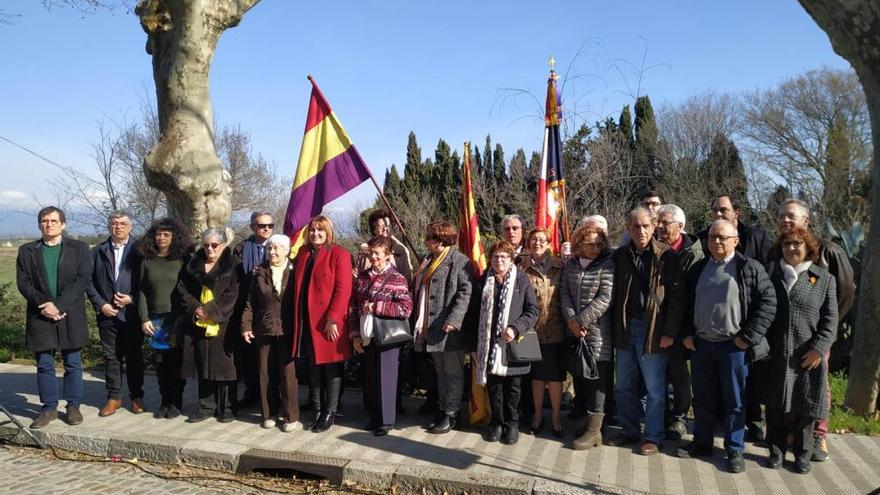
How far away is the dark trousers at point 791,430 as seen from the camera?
466 centimetres

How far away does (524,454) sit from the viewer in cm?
495

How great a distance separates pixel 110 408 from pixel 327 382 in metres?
2.40

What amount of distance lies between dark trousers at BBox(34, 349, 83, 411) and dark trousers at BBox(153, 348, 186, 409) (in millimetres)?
721

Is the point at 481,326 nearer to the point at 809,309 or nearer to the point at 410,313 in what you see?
the point at 410,313

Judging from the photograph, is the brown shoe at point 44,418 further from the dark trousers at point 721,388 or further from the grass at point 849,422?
the grass at point 849,422

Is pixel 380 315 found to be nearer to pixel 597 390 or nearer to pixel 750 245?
pixel 597 390

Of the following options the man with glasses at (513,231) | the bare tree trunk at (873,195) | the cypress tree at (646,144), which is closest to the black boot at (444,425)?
the man with glasses at (513,231)

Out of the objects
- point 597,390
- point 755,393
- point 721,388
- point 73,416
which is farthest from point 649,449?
point 73,416

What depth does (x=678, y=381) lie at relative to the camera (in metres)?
5.14

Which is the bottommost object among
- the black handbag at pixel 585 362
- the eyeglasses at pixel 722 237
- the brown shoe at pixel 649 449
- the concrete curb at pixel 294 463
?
the concrete curb at pixel 294 463

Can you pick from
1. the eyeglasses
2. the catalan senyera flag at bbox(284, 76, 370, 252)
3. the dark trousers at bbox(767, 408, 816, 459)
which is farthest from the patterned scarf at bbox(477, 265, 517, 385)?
the catalan senyera flag at bbox(284, 76, 370, 252)

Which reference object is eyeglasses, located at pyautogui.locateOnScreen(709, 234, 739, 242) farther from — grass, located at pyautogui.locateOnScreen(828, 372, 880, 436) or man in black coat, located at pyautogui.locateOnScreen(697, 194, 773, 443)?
grass, located at pyautogui.locateOnScreen(828, 372, 880, 436)

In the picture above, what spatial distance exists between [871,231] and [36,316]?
8.04m

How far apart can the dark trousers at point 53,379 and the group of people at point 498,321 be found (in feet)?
0.05
